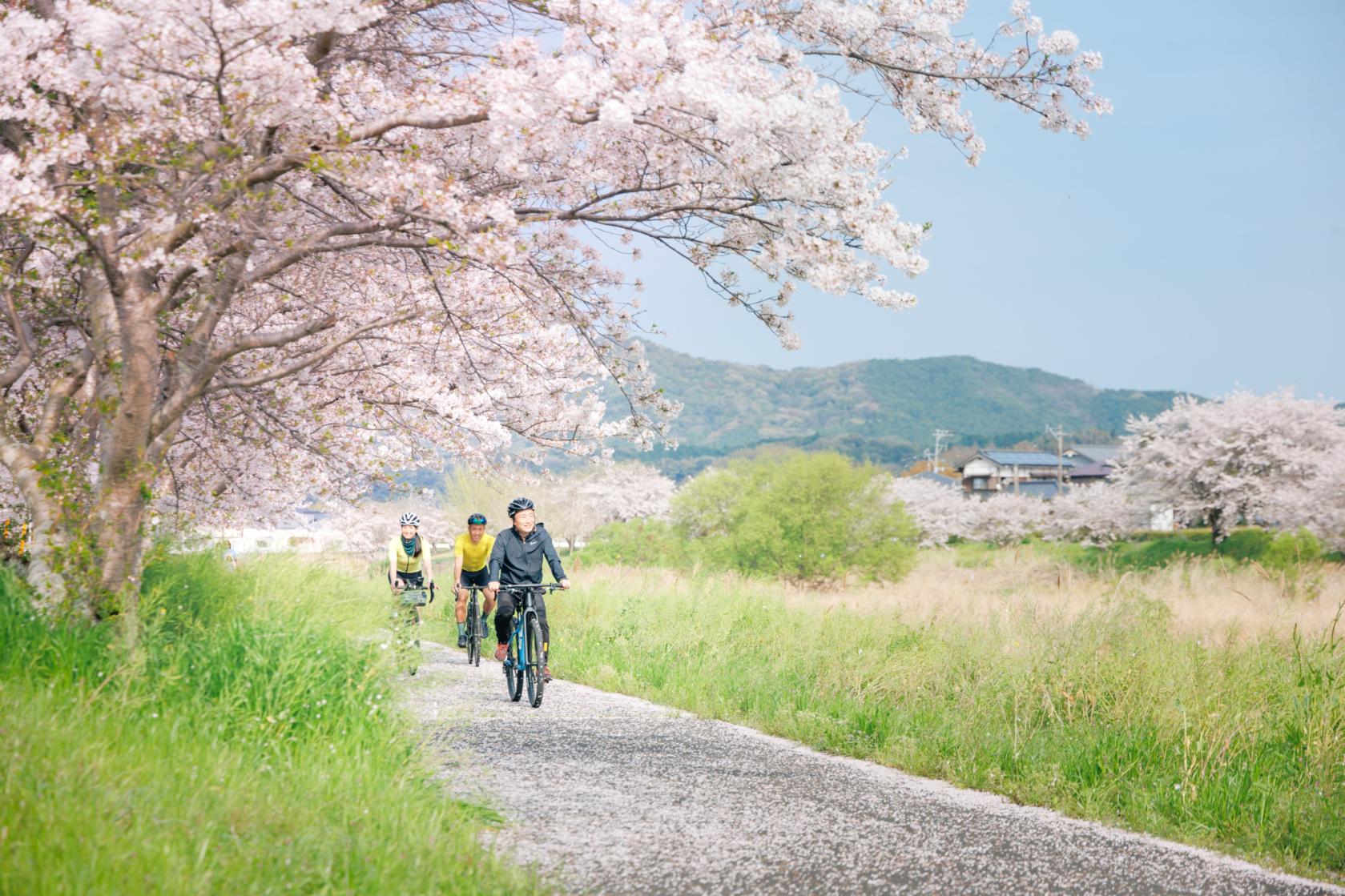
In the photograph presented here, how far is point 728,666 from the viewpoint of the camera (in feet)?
37.4

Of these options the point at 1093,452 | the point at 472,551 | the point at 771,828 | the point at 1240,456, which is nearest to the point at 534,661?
the point at 472,551

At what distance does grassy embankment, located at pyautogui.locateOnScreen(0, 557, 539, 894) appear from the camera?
11.9ft

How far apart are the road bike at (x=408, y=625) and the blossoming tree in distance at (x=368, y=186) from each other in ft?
6.50

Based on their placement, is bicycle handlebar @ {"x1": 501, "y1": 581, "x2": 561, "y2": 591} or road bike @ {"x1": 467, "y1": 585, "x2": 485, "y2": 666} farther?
road bike @ {"x1": 467, "y1": 585, "x2": 485, "y2": 666}

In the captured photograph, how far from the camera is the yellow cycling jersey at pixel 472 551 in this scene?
12.9m

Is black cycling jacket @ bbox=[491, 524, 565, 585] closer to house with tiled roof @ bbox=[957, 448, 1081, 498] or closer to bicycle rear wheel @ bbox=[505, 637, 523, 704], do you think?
bicycle rear wheel @ bbox=[505, 637, 523, 704]

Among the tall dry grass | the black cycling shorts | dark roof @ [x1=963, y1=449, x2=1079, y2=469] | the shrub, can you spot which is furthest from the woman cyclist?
dark roof @ [x1=963, y1=449, x2=1079, y2=469]

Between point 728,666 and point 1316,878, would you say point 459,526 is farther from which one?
point 1316,878

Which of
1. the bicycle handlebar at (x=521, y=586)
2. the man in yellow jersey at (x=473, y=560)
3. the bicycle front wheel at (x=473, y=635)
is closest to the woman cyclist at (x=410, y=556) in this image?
the man in yellow jersey at (x=473, y=560)

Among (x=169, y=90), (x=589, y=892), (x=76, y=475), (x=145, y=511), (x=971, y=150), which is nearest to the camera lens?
(x=589, y=892)

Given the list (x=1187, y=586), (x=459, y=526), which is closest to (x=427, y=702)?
(x=1187, y=586)

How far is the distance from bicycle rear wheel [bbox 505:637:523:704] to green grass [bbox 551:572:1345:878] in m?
1.36

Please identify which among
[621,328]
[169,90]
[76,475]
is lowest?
[76,475]

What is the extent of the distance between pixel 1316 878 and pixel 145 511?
7.90 meters
